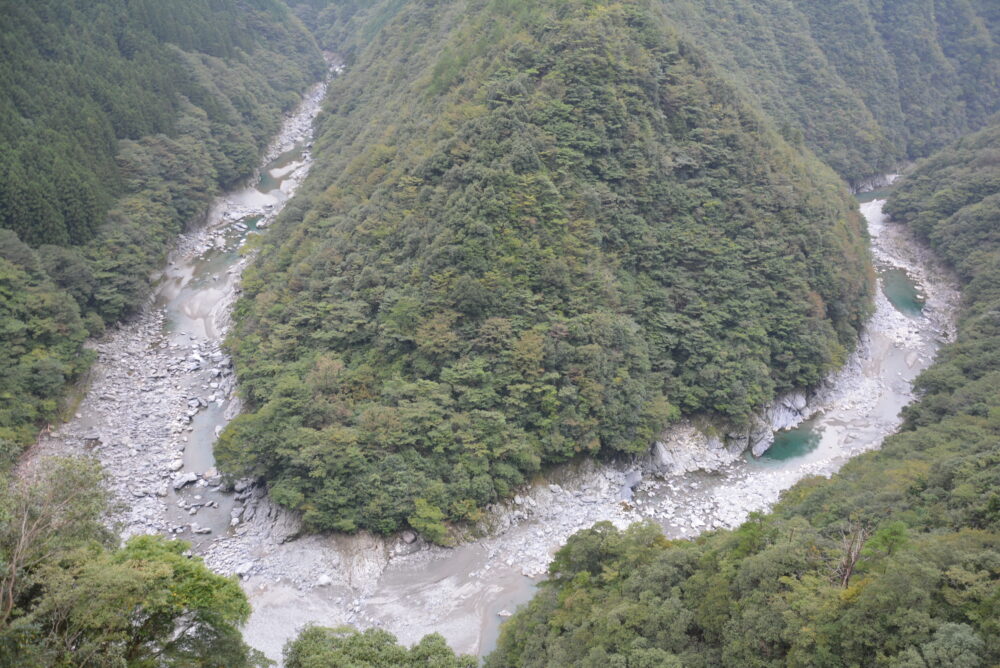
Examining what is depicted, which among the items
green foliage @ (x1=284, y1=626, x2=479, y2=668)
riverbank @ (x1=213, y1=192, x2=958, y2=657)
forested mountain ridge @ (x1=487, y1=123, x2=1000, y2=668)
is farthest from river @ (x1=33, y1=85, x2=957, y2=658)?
green foliage @ (x1=284, y1=626, x2=479, y2=668)

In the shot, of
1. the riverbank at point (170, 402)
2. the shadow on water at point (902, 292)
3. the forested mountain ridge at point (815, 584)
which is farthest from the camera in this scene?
the shadow on water at point (902, 292)

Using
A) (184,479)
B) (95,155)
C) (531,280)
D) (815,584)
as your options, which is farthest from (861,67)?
(184,479)

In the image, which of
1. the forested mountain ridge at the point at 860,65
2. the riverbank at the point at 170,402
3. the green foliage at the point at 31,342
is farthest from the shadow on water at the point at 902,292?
the green foliage at the point at 31,342

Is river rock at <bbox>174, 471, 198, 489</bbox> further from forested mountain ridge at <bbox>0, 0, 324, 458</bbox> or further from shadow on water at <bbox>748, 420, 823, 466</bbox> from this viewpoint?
shadow on water at <bbox>748, 420, 823, 466</bbox>

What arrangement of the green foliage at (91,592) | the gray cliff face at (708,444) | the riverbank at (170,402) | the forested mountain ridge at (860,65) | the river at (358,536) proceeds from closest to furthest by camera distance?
the green foliage at (91,592)
the river at (358,536)
the riverbank at (170,402)
the gray cliff face at (708,444)
the forested mountain ridge at (860,65)

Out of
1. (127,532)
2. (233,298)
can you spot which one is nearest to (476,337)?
(127,532)

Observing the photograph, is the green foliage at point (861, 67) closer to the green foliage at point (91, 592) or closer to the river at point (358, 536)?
the river at point (358, 536)
